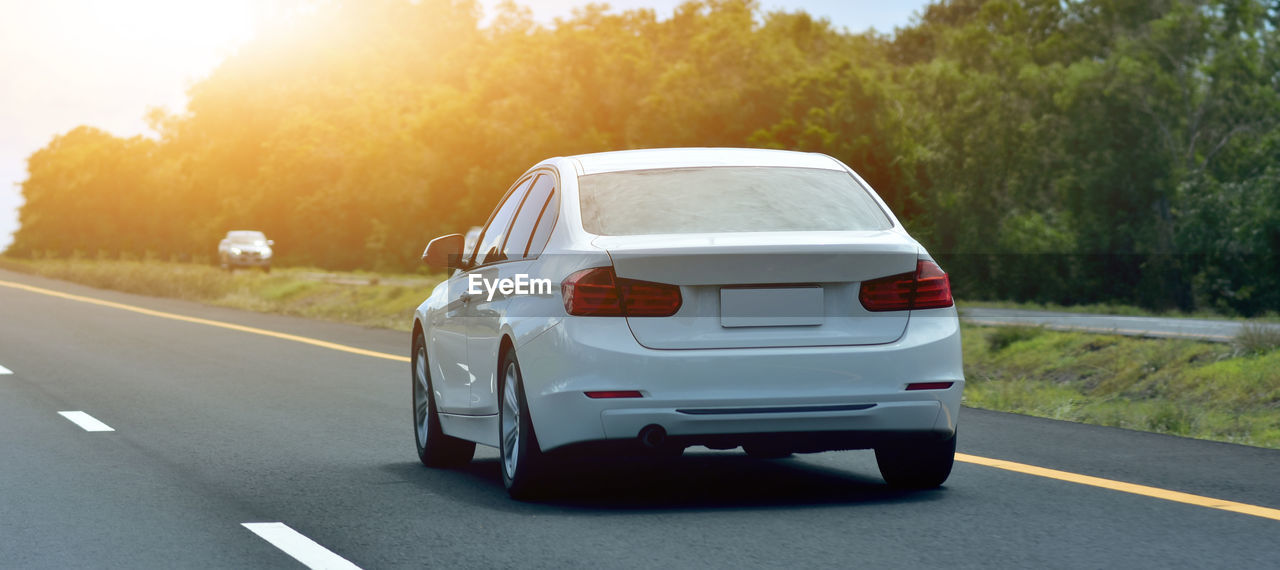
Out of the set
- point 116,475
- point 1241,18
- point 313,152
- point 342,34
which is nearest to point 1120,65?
point 1241,18

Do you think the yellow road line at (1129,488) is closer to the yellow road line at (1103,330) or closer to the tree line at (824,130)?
the yellow road line at (1103,330)

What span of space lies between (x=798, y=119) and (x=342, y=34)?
188 ft

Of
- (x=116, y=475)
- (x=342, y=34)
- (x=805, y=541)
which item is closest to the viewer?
(x=805, y=541)

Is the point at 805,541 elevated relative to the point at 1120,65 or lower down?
lower down

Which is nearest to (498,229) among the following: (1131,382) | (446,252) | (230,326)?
(446,252)

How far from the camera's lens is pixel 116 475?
938 cm

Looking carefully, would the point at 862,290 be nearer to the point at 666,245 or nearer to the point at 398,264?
the point at 666,245

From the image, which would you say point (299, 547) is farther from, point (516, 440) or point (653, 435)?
point (653, 435)

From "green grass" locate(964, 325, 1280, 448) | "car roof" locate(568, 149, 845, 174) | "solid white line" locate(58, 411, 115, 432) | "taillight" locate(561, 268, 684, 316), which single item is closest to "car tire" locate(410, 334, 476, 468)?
"car roof" locate(568, 149, 845, 174)

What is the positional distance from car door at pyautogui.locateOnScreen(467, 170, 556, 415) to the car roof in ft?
Result: 0.79

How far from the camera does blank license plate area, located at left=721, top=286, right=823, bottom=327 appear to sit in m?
7.17

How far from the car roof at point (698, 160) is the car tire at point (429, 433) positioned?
1933 mm

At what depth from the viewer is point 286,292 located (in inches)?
1668

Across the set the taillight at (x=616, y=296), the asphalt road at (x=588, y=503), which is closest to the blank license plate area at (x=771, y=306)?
the taillight at (x=616, y=296)
